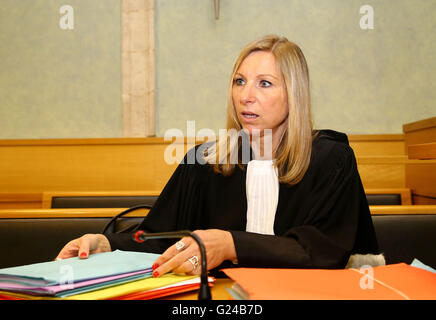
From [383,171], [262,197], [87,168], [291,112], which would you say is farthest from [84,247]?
[87,168]

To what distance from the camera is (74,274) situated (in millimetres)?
831

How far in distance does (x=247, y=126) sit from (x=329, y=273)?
2.48ft

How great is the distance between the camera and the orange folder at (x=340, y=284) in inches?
27.8

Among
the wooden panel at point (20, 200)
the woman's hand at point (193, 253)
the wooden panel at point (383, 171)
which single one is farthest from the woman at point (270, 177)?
the wooden panel at point (20, 200)

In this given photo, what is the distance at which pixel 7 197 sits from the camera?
4.11 metres

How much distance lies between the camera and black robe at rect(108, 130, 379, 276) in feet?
3.65

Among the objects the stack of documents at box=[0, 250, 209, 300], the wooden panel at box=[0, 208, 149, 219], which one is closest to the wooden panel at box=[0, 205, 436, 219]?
the wooden panel at box=[0, 208, 149, 219]

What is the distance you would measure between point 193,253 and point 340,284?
342 mm

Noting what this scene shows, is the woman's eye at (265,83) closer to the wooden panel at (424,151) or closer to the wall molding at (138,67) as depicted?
the wooden panel at (424,151)

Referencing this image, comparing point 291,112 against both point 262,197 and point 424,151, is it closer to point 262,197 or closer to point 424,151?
point 262,197

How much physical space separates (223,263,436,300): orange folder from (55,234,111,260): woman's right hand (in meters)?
0.45

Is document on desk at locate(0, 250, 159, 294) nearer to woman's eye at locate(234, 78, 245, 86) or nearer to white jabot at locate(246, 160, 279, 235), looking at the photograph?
white jabot at locate(246, 160, 279, 235)
